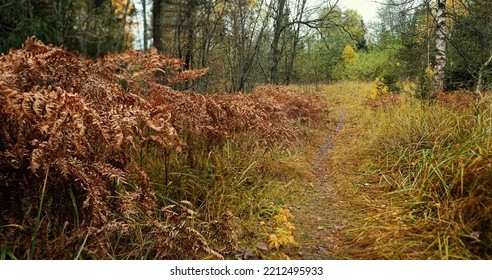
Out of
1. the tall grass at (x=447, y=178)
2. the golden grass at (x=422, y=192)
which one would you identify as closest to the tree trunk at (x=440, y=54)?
the golden grass at (x=422, y=192)

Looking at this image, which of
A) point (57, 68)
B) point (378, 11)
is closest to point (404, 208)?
point (57, 68)

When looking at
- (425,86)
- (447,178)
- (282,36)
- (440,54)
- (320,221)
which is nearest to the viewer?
(447,178)

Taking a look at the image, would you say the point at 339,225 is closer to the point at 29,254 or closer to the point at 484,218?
the point at 484,218

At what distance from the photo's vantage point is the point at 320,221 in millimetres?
2068

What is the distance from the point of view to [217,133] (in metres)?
2.43

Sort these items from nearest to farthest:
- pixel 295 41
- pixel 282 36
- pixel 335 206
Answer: pixel 335 206
pixel 295 41
pixel 282 36

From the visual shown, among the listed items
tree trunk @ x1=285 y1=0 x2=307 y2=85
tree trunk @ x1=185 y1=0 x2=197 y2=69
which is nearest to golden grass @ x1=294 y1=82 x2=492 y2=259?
tree trunk @ x1=185 y1=0 x2=197 y2=69

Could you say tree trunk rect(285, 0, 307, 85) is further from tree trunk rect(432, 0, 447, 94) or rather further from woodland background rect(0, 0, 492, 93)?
tree trunk rect(432, 0, 447, 94)

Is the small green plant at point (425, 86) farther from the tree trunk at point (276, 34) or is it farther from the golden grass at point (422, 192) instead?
the tree trunk at point (276, 34)

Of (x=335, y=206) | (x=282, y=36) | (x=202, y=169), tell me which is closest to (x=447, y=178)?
(x=335, y=206)

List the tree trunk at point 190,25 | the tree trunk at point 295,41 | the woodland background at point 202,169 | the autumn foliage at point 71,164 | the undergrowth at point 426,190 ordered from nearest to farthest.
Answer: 1. the autumn foliage at point 71,164
2. the woodland background at point 202,169
3. the undergrowth at point 426,190
4. the tree trunk at point 190,25
5. the tree trunk at point 295,41

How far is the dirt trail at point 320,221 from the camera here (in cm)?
170

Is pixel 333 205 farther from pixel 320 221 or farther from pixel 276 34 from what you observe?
pixel 276 34
